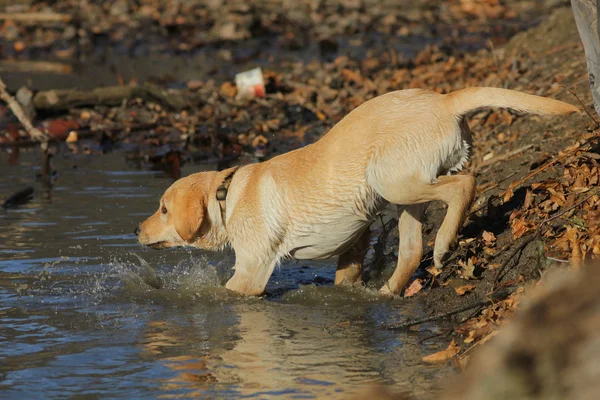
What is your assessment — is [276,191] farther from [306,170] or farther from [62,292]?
[62,292]

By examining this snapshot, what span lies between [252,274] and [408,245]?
124 centimetres

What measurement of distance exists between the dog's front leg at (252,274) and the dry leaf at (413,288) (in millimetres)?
1063

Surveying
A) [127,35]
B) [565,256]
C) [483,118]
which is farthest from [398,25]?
[565,256]

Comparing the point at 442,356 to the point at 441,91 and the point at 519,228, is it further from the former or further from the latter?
the point at 441,91

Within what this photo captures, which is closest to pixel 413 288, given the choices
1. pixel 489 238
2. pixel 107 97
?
pixel 489 238

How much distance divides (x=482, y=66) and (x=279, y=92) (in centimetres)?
314

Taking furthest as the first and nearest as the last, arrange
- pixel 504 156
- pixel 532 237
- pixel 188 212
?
pixel 504 156 → pixel 188 212 → pixel 532 237

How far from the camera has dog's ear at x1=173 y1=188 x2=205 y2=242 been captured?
7.46 metres

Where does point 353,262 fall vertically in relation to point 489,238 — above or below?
below

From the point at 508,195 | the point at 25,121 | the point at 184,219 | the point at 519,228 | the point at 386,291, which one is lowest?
the point at 386,291

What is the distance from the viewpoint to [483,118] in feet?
36.1

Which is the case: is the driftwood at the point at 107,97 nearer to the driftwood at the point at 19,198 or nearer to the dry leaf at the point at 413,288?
the driftwood at the point at 19,198

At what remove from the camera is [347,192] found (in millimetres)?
6898

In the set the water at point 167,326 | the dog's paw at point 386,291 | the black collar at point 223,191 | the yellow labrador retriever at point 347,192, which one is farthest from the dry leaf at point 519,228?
the black collar at point 223,191
